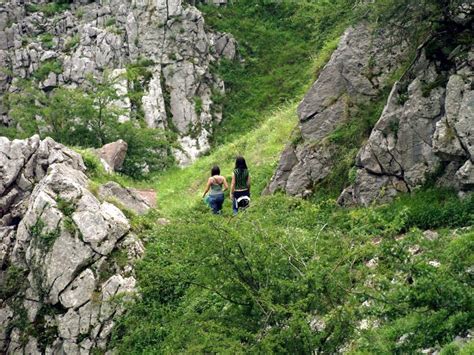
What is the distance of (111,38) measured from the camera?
132 ft

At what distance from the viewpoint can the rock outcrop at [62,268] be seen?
1304 cm

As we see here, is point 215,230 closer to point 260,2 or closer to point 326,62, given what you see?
point 326,62

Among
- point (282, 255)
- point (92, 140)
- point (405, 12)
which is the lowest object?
point (92, 140)

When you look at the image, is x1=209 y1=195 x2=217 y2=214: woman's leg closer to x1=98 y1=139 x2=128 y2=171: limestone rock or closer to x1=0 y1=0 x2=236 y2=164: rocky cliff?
x1=98 y1=139 x2=128 y2=171: limestone rock

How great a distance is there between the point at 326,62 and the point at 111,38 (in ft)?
79.9

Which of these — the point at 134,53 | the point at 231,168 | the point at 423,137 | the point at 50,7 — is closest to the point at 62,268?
the point at 423,137

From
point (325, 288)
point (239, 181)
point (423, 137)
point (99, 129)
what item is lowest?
point (99, 129)

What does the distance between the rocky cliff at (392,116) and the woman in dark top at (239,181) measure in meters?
1.46

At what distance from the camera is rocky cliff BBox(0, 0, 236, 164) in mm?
36500

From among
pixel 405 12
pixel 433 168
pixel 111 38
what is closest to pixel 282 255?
pixel 433 168

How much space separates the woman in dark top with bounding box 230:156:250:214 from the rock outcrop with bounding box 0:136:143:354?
260cm

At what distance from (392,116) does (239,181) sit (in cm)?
405

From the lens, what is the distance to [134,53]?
3919cm

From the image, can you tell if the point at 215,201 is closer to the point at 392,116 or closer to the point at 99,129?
the point at 392,116
